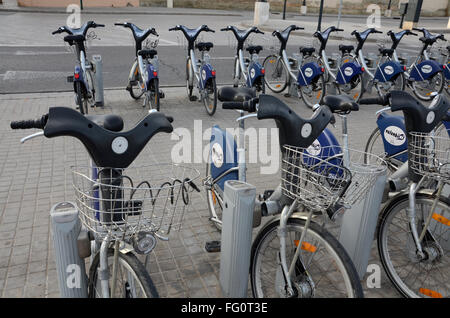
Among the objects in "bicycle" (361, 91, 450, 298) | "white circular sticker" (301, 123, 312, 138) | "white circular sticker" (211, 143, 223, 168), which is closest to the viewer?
"white circular sticker" (301, 123, 312, 138)

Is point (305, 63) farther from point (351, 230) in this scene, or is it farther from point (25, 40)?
point (25, 40)

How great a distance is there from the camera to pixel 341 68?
25.8 ft

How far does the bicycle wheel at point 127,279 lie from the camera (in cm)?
198

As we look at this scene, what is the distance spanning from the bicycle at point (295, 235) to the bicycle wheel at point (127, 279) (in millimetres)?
829

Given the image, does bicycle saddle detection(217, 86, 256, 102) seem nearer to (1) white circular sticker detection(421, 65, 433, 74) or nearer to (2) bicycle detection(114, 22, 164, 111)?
(2) bicycle detection(114, 22, 164, 111)

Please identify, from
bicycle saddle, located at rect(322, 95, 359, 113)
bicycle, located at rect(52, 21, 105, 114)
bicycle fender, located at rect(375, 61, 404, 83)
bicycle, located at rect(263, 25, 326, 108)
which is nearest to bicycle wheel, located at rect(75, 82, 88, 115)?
bicycle, located at rect(52, 21, 105, 114)

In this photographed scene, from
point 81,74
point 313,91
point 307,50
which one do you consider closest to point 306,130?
point 81,74

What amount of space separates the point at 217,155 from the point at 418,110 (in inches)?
60.8

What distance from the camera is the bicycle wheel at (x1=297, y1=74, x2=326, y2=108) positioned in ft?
25.3

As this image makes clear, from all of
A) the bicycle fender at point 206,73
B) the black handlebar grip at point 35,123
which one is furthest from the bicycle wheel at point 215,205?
the bicycle fender at point 206,73

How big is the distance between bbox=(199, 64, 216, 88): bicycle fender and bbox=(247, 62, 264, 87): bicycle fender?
0.91m

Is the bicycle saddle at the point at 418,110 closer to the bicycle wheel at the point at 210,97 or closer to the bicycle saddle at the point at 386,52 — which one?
the bicycle wheel at the point at 210,97

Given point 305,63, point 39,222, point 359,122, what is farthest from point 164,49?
point 39,222

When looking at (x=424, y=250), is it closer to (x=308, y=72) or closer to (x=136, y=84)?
(x=308, y=72)
